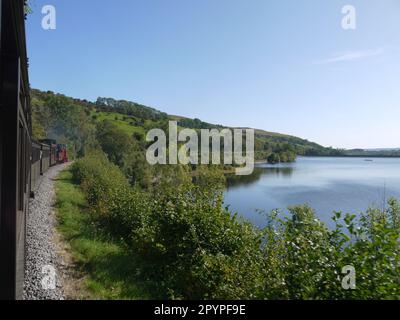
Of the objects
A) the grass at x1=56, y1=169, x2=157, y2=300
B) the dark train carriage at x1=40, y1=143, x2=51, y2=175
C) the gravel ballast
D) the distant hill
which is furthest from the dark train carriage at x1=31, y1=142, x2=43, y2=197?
the distant hill

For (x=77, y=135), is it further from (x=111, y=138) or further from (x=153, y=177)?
(x=153, y=177)

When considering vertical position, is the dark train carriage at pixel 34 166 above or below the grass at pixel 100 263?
above

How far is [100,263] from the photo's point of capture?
7527 millimetres

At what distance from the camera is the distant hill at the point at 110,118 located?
52.8 metres

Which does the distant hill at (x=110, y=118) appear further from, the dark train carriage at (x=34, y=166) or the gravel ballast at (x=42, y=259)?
the gravel ballast at (x=42, y=259)

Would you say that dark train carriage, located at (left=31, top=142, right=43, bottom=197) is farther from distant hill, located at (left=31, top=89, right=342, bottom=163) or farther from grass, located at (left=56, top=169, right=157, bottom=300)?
distant hill, located at (left=31, top=89, right=342, bottom=163)

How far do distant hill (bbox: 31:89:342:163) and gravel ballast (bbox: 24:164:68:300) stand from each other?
28.3 meters

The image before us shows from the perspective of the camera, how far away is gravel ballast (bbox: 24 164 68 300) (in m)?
5.52

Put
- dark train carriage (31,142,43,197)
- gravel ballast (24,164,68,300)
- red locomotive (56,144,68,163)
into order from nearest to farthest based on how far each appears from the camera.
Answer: gravel ballast (24,164,68,300) → dark train carriage (31,142,43,197) → red locomotive (56,144,68,163)

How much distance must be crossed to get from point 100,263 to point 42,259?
1.27m

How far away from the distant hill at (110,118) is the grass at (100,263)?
96.3 feet

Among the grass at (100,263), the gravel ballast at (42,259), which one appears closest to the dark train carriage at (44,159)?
the gravel ballast at (42,259)
